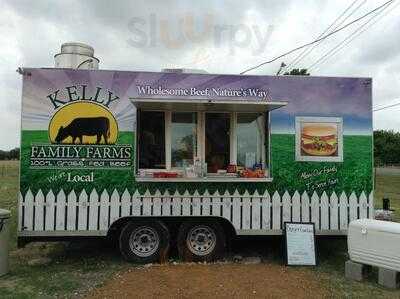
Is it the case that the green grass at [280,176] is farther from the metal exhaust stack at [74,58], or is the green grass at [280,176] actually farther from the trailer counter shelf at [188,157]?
the metal exhaust stack at [74,58]

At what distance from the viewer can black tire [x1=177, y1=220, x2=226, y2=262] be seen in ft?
24.6

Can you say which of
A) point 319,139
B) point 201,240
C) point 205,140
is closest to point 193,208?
point 201,240

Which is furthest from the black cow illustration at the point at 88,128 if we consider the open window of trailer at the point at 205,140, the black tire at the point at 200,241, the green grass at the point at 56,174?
the black tire at the point at 200,241

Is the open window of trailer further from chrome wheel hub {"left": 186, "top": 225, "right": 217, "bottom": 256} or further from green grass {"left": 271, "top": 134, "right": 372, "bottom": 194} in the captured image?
chrome wheel hub {"left": 186, "top": 225, "right": 217, "bottom": 256}

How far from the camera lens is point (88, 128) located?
24.2ft

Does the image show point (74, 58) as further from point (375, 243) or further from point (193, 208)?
point (375, 243)

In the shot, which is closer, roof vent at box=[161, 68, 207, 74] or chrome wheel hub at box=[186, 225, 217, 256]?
chrome wheel hub at box=[186, 225, 217, 256]

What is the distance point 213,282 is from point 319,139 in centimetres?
300

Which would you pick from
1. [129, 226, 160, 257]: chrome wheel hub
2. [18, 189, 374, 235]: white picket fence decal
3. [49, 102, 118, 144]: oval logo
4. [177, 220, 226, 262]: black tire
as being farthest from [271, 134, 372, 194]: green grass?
[49, 102, 118, 144]: oval logo

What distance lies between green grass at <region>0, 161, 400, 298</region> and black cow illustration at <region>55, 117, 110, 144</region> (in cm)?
203

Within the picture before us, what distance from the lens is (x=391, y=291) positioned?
627cm

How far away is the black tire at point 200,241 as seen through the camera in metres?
7.51

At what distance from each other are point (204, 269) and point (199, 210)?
0.94 m

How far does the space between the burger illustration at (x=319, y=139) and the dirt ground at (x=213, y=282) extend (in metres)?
1.96
